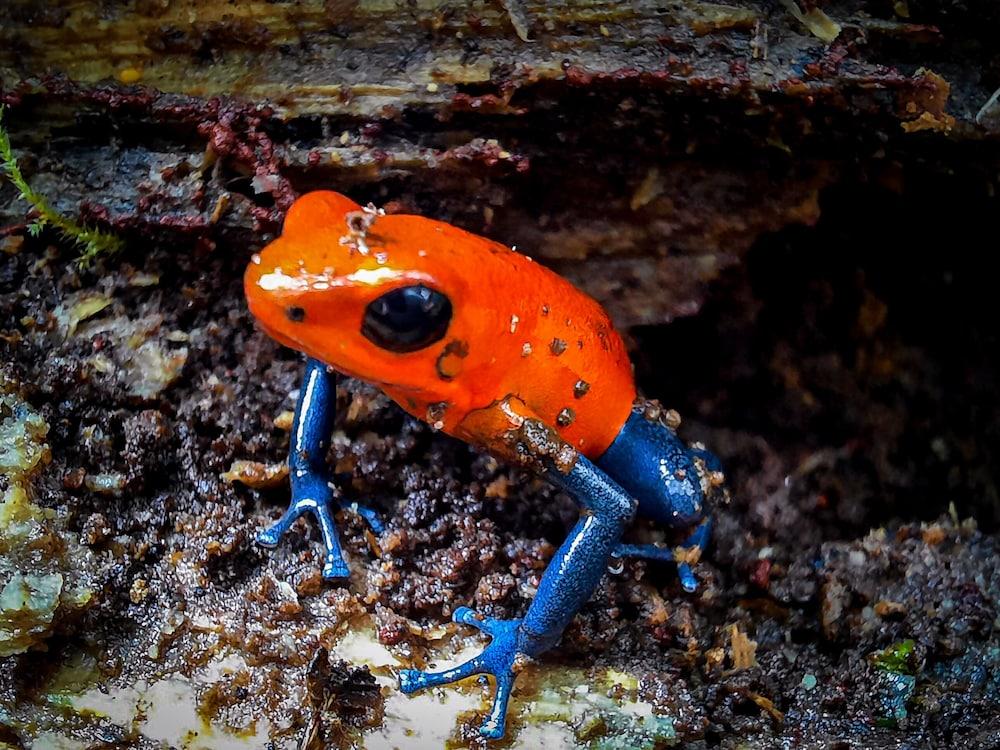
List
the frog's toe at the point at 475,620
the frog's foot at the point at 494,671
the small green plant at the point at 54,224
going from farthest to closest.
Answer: the small green plant at the point at 54,224 < the frog's toe at the point at 475,620 < the frog's foot at the point at 494,671

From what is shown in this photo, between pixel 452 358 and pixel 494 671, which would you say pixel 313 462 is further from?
pixel 494 671

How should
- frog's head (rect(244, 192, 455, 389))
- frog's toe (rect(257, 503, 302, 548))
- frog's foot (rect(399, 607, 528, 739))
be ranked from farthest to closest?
frog's toe (rect(257, 503, 302, 548))
frog's foot (rect(399, 607, 528, 739))
frog's head (rect(244, 192, 455, 389))

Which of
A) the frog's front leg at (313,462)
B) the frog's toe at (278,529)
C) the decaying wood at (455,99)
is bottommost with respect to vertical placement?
the frog's toe at (278,529)

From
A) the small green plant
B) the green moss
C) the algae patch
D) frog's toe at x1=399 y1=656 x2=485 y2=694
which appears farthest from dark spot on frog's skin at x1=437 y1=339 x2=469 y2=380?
the green moss

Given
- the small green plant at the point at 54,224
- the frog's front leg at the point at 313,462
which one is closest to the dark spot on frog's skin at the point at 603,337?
the frog's front leg at the point at 313,462

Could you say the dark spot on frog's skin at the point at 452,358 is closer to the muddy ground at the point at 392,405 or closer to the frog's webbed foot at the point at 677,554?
the muddy ground at the point at 392,405

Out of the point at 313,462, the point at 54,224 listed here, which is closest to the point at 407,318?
the point at 313,462

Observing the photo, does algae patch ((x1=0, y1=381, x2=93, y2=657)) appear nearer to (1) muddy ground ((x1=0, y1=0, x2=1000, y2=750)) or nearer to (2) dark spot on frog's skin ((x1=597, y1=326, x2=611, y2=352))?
(1) muddy ground ((x1=0, y1=0, x2=1000, y2=750))
